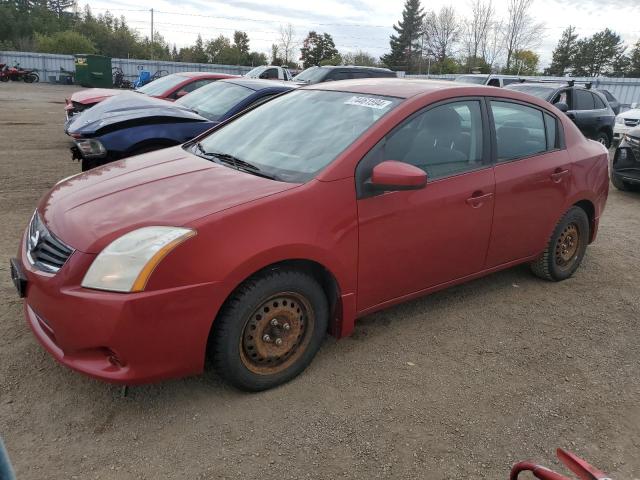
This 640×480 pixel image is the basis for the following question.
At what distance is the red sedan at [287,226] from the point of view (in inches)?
91.4

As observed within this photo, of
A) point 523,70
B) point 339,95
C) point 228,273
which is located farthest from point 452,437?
point 523,70

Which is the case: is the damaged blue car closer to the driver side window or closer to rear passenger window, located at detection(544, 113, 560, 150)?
the driver side window

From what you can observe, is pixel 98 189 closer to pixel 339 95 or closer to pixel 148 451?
pixel 148 451

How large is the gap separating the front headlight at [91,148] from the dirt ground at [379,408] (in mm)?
1779

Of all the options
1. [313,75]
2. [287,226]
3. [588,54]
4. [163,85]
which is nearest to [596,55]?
[588,54]

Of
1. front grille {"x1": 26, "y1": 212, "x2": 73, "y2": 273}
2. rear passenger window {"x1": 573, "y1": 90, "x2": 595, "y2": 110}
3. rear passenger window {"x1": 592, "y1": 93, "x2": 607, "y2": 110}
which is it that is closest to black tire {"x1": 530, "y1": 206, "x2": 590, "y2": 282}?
front grille {"x1": 26, "y1": 212, "x2": 73, "y2": 273}

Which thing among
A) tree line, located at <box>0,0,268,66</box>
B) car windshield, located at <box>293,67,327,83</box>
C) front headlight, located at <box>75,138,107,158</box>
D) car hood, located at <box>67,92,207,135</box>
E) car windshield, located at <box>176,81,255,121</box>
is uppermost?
tree line, located at <box>0,0,268,66</box>

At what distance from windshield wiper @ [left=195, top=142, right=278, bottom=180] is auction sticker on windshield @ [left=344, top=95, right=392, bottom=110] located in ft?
2.62

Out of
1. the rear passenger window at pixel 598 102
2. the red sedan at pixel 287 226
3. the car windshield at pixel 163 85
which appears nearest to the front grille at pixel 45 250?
the red sedan at pixel 287 226

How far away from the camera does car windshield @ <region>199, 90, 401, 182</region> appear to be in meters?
2.97

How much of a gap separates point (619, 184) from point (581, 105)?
148 inches

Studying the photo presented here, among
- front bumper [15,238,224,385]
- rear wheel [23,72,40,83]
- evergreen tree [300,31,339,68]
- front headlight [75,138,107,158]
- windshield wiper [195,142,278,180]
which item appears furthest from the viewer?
evergreen tree [300,31,339,68]

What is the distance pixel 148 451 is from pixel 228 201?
1216mm

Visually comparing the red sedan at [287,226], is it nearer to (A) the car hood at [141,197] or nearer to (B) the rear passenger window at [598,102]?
(A) the car hood at [141,197]
